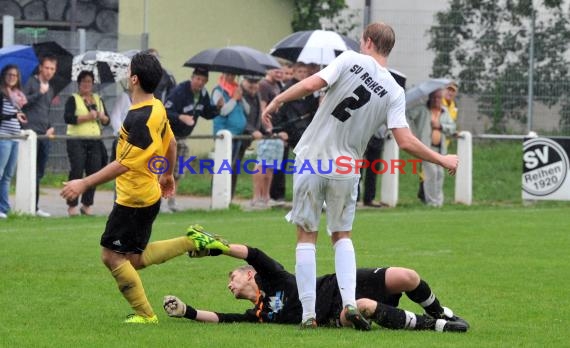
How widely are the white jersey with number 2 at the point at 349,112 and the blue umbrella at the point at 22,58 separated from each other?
32.7ft

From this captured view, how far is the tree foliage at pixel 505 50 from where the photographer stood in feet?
78.4

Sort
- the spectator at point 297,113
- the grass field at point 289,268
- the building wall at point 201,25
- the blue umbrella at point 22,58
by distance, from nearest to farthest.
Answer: the grass field at point 289,268, the blue umbrella at point 22,58, the spectator at point 297,113, the building wall at point 201,25

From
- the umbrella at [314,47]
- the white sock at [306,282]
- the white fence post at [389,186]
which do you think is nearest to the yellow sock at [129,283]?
the white sock at [306,282]

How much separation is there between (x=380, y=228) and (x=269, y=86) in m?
4.46

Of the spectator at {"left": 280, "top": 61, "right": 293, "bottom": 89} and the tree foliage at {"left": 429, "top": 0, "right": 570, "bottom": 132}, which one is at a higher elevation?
the tree foliage at {"left": 429, "top": 0, "right": 570, "bottom": 132}

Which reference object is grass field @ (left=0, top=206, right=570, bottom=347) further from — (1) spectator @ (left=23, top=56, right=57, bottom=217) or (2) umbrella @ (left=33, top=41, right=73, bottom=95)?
(2) umbrella @ (left=33, top=41, right=73, bottom=95)

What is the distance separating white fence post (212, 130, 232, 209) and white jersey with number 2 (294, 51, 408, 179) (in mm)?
10417

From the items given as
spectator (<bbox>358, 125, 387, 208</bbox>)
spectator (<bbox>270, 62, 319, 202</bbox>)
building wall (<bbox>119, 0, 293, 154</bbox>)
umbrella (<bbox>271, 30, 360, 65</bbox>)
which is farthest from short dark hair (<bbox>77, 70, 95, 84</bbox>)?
building wall (<bbox>119, 0, 293, 154</bbox>)

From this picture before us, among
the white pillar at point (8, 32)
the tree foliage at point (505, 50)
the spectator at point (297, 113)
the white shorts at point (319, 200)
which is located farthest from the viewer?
the tree foliage at point (505, 50)

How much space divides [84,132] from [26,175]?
4.33ft

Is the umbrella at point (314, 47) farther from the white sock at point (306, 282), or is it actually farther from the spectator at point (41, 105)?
the white sock at point (306, 282)

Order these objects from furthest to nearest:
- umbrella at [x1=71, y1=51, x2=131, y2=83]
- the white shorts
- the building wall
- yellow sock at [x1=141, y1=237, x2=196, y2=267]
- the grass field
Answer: the building wall < umbrella at [x1=71, y1=51, x2=131, y2=83] < yellow sock at [x1=141, y1=237, x2=196, y2=267] < the white shorts < the grass field

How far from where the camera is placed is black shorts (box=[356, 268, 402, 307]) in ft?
28.9

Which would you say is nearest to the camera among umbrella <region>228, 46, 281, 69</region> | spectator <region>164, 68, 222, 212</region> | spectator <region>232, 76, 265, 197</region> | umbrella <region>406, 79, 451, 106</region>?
spectator <region>164, 68, 222, 212</region>
